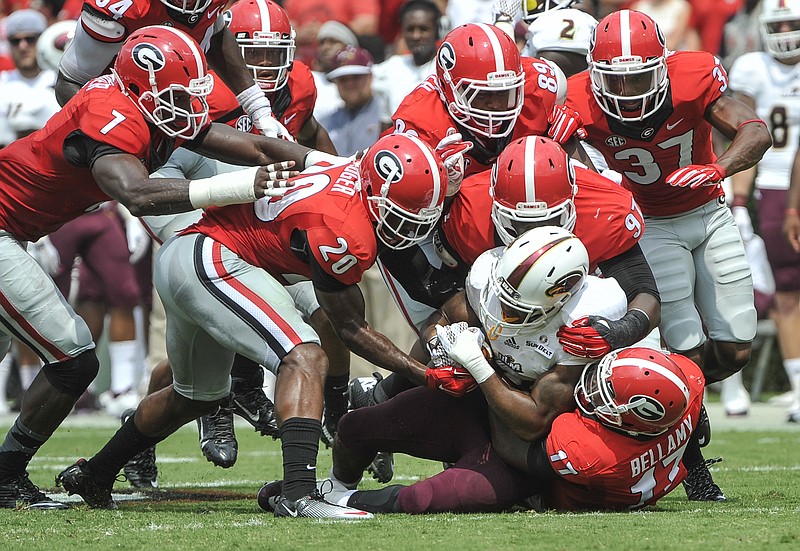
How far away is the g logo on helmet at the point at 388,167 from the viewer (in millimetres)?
4535

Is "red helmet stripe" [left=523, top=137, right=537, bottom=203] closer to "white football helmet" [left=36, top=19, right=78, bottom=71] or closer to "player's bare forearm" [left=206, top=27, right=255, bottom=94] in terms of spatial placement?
"player's bare forearm" [left=206, top=27, right=255, bottom=94]

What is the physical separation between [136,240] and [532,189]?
5.17 meters

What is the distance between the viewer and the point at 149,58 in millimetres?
4844

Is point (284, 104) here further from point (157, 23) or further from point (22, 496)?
point (22, 496)

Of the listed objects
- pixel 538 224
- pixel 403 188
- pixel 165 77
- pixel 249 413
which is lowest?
pixel 249 413

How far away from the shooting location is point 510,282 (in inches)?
170

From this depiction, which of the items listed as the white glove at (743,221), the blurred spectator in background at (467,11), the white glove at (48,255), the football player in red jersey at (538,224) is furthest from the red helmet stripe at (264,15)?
the white glove at (743,221)

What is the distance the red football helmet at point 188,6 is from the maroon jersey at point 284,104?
1.42 ft

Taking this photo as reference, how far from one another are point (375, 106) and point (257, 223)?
164 inches

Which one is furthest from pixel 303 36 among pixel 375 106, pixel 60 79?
pixel 60 79

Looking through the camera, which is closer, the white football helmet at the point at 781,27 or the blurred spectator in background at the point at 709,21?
the white football helmet at the point at 781,27

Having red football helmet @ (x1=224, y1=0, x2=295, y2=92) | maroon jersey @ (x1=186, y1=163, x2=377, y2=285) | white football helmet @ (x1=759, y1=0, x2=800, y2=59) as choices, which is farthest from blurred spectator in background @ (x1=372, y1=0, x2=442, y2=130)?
maroon jersey @ (x1=186, y1=163, x2=377, y2=285)

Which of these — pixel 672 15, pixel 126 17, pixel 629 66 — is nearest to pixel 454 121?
pixel 629 66

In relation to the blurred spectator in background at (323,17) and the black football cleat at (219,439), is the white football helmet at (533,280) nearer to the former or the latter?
the black football cleat at (219,439)
